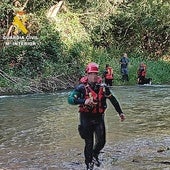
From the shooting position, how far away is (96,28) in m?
30.7

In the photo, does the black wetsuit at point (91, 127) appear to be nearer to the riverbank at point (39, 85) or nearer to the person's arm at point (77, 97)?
the person's arm at point (77, 97)

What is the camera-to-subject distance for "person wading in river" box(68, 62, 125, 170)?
24.1 ft

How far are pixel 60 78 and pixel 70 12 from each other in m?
5.55

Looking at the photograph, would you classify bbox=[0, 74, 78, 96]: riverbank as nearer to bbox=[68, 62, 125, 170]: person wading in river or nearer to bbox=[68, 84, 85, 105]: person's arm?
bbox=[68, 62, 125, 170]: person wading in river

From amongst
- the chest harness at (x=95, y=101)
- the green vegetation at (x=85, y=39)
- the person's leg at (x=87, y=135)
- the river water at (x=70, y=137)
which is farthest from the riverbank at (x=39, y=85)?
the chest harness at (x=95, y=101)

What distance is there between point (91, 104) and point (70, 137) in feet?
12.0

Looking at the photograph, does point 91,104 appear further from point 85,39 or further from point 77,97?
point 85,39

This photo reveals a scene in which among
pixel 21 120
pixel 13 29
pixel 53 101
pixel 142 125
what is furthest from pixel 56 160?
pixel 13 29

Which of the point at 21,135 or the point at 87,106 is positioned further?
the point at 21,135

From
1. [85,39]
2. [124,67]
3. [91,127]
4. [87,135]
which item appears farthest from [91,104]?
[85,39]

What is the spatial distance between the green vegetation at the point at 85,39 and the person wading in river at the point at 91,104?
1455 centimetres

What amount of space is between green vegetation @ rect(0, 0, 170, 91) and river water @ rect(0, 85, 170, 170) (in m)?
7.25

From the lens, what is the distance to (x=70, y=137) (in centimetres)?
1076

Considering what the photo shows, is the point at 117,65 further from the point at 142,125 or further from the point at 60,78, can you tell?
the point at 142,125
